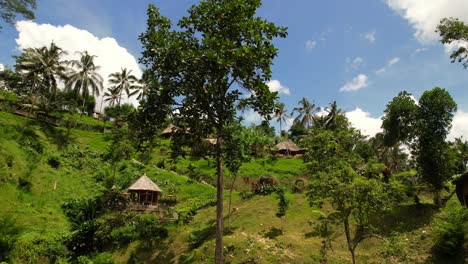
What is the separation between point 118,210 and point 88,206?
3302mm

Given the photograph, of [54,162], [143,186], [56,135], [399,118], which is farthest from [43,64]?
[399,118]

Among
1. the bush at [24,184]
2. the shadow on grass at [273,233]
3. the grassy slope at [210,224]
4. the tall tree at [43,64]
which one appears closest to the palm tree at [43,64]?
the tall tree at [43,64]

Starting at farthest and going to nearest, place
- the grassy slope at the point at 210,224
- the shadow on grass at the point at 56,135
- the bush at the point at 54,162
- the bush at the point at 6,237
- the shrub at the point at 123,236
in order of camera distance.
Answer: the shadow on grass at the point at 56,135
the bush at the point at 54,162
the shrub at the point at 123,236
the grassy slope at the point at 210,224
the bush at the point at 6,237

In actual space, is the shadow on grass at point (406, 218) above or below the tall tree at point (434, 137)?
below

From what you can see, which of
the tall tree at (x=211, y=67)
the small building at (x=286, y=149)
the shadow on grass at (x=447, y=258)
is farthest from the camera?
the small building at (x=286, y=149)

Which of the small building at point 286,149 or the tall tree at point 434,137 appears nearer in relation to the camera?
the tall tree at point 434,137

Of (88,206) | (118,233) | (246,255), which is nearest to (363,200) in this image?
(246,255)

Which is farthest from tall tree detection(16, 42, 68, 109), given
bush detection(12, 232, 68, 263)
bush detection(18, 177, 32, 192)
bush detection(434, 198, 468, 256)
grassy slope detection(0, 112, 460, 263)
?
bush detection(434, 198, 468, 256)

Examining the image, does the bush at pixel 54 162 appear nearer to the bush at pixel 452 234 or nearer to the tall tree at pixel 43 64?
the tall tree at pixel 43 64

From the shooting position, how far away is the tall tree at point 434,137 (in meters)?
25.5

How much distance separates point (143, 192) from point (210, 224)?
9431mm

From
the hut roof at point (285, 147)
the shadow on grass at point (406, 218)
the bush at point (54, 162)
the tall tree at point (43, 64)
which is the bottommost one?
the shadow on grass at point (406, 218)

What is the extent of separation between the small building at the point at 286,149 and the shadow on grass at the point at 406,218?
39.1 meters

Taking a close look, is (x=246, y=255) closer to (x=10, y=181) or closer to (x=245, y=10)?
(x=245, y=10)
